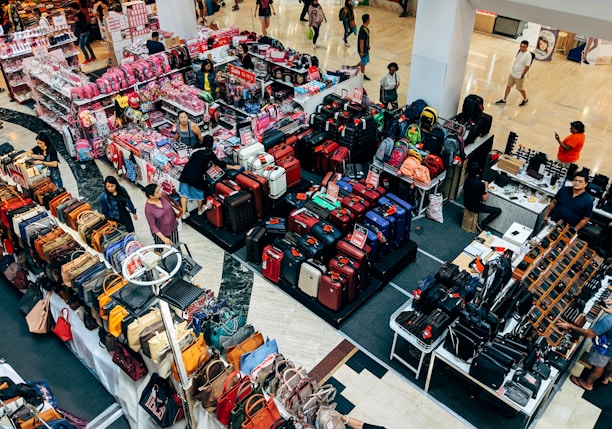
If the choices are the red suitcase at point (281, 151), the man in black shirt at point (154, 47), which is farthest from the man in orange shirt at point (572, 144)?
the man in black shirt at point (154, 47)

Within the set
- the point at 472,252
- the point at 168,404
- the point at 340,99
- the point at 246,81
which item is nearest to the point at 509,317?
the point at 472,252

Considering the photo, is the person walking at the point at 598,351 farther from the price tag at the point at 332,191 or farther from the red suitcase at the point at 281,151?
the red suitcase at the point at 281,151

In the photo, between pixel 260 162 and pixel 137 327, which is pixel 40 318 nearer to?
pixel 137 327

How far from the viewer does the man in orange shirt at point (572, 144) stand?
924 centimetres

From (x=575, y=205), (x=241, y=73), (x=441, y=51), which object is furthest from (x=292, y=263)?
(x=241, y=73)

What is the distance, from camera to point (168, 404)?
5.27m

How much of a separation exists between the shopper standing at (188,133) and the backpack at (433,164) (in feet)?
13.5

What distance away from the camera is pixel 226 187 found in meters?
8.80

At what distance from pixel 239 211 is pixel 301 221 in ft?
4.05

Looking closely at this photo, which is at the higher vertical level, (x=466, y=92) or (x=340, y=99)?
(x=340, y=99)

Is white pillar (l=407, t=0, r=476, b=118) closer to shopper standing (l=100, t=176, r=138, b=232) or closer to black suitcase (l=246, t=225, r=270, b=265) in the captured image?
black suitcase (l=246, t=225, r=270, b=265)

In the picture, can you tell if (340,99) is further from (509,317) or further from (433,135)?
(509,317)

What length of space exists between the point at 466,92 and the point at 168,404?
1157 cm

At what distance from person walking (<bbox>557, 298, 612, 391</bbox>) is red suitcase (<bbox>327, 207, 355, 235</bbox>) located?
3.18 m
